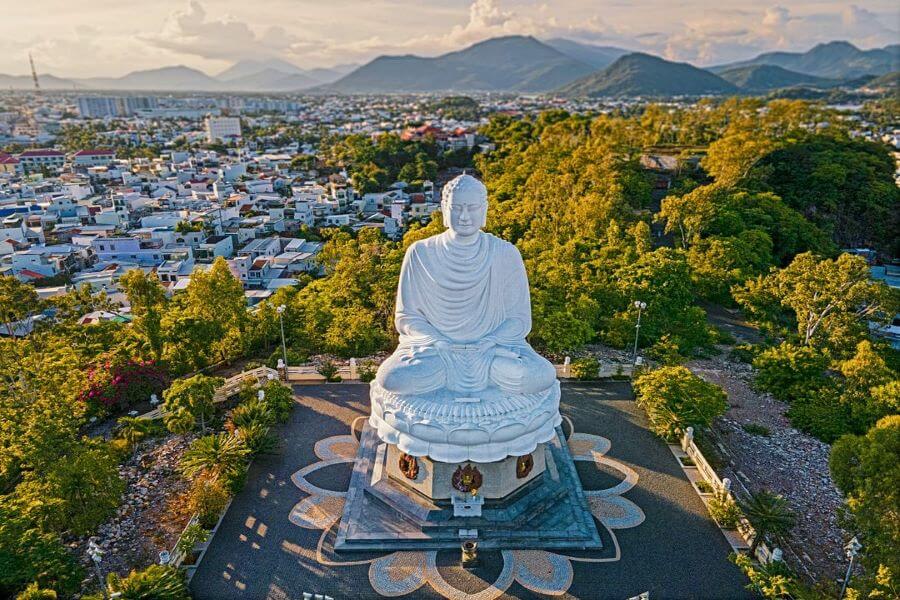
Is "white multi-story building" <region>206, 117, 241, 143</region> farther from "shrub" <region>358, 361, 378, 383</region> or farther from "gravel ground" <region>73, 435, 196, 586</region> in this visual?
"gravel ground" <region>73, 435, 196, 586</region>

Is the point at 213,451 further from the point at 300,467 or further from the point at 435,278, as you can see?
the point at 435,278

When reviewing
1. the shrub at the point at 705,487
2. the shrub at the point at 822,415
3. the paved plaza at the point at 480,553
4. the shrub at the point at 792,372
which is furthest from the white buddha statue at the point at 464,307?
the shrub at the point at 792,372

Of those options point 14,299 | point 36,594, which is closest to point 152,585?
point 36,594

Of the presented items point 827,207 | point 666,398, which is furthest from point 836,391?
point 827,207

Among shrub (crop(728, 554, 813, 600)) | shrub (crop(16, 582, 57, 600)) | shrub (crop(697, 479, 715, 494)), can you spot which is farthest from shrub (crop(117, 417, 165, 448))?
shrub (crop(728, 554, 813, 600))

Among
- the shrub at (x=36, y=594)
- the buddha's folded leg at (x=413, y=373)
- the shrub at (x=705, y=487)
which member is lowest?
the shrub at (x=705, y=487)

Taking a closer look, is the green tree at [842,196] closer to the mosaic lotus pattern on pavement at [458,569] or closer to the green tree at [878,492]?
the green tree at [878,492]

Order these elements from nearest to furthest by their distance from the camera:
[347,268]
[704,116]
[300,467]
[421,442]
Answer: [421,442], [300,467], [347,268], [704,116]
